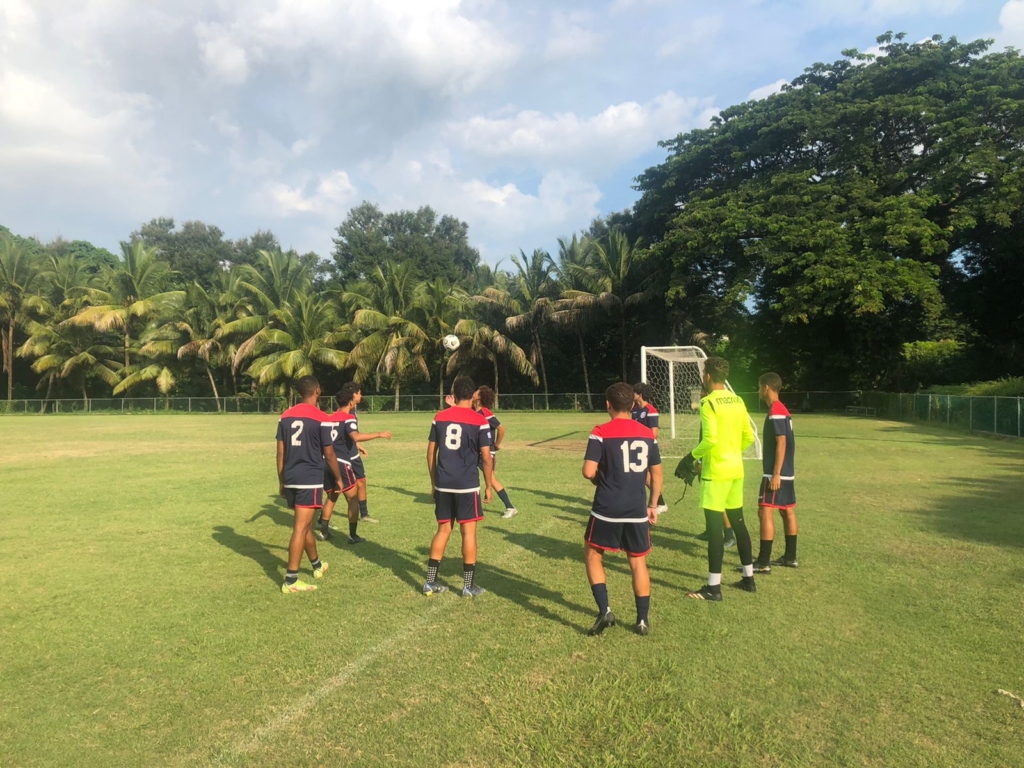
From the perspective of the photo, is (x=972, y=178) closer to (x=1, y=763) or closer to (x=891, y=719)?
(x=891, y=719)

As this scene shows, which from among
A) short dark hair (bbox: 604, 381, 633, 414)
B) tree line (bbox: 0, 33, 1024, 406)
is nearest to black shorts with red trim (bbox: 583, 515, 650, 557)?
short dark hair (bbox: 604, 381, 633, 414)

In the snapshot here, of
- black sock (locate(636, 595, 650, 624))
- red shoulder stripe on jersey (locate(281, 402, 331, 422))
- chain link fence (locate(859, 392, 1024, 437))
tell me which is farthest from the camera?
chain link fence (locate(859, 392, 1024, 437))

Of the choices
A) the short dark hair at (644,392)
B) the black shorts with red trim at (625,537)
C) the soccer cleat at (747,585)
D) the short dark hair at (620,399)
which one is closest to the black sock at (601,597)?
the black shorts with red trim at (625,537)

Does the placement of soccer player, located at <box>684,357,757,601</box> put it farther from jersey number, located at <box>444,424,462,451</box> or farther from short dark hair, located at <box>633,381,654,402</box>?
short dark hair, located at <box>633,381,654,402</box>

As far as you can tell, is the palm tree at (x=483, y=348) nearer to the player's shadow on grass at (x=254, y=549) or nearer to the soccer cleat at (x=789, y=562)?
the player's shadow on grass at (x=254, y=549)

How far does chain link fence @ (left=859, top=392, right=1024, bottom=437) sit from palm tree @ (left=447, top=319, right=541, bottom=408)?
18.0 meters

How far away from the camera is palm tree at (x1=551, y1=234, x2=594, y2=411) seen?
3700 centimetres

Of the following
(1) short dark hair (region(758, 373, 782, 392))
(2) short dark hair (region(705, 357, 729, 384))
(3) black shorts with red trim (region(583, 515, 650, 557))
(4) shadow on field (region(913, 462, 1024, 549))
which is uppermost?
(2) short dark hair (region(705, 357, 729, 384))

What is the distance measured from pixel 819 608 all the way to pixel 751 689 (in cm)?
166

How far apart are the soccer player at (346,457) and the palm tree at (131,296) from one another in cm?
4090

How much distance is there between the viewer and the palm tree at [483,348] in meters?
38.3

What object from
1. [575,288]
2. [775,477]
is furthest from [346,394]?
[575,288]

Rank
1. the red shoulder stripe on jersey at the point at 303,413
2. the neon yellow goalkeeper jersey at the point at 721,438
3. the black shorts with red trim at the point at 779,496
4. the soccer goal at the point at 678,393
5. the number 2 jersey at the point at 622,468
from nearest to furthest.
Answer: the number 2 jersey at the point at 622,468 < the neon yellow goalkeeper jersey at the point at 721,438 < the red shoulder stripe on jersey at the point at 303,413 < the black shorts with red trim at the point at 779,496 < the soccer goal at the point at 678,393

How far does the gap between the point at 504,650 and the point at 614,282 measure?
112 ft
